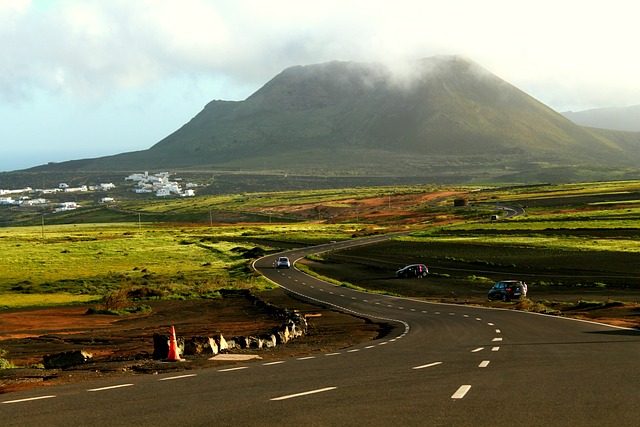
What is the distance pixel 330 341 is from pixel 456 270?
47471 mm

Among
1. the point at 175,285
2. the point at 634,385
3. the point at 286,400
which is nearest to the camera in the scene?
the point at 286,400

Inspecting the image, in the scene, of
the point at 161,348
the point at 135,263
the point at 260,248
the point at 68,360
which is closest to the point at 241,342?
the point at 161,348

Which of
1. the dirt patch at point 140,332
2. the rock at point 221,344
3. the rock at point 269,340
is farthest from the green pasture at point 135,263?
the rock at point 221,344

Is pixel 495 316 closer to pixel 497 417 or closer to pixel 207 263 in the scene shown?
pixel 497 417

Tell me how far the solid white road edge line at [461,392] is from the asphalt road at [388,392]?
0.07ft

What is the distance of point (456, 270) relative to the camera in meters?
78.8

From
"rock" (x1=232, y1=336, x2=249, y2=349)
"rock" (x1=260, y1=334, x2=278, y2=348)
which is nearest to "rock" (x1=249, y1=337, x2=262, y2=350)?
"rock" (x1=232, y1=336, x2=249, y2=349)

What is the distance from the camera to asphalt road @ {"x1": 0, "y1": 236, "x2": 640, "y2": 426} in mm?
12969

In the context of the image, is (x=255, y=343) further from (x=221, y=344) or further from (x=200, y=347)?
(x=200, y=347)

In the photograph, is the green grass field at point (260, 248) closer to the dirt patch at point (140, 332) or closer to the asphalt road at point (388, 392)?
the dirt patch at point (140, 332)

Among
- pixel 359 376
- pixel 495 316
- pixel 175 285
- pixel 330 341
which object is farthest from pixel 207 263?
pixel 359 376

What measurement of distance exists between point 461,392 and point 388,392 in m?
1.50

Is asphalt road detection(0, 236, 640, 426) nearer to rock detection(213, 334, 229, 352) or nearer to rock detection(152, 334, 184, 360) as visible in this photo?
rock detection(152, 334, 184, 360)

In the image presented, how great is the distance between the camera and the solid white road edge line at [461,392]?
14945 mm
